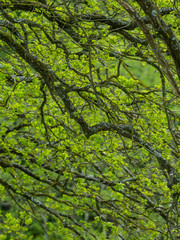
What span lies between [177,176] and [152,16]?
3845 mm

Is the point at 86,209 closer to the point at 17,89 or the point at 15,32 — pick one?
the point at 17,89

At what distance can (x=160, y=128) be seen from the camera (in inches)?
266

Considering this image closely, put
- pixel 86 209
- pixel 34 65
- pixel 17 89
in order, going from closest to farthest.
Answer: pixel 34 65, pixel 17 89, pixel 86 209

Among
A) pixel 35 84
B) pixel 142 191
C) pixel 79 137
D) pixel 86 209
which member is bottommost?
pixel 86 209

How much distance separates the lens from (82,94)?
21.0 feet

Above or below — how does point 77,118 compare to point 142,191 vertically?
above

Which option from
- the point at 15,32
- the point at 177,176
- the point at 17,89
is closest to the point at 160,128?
the point at 177,176

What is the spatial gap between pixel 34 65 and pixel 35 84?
22.5 inches

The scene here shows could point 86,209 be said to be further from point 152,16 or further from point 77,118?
point 152,16

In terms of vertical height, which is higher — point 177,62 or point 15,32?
point 15,32

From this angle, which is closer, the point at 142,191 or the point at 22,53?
the point at 22,53

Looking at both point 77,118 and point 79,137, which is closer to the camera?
point 77,118

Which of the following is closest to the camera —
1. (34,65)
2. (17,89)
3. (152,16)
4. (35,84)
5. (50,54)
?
(152,16)

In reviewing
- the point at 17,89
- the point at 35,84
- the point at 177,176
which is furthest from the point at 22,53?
→ the point at 177,176
